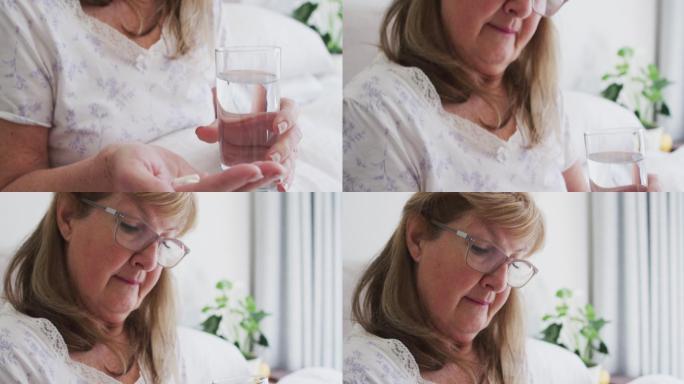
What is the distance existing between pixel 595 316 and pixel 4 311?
1016 millimetres

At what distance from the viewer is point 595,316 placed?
1.57 metres

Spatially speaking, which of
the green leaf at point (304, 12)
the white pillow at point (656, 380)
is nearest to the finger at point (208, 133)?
the green leaf at point (304, 12)

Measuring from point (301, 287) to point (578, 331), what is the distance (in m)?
0.50

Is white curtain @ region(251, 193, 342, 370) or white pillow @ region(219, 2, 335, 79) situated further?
white curtain @ region(251, 193, 342, 370)

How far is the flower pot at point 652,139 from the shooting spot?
1.51 m

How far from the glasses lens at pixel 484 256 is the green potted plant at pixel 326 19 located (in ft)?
1.37

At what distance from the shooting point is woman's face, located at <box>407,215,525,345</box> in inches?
60.4

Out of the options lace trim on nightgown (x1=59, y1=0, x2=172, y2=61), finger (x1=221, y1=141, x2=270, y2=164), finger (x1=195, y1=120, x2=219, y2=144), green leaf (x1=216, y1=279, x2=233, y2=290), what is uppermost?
lace trim on nightgown (x1=59, y1=0, x2=172, y2=61)

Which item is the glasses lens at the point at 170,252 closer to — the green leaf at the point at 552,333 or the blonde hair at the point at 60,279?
the blonde hair at the point at 60,279

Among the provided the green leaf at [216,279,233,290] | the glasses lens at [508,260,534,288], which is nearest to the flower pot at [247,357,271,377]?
the green leaf at [216,279,233,290]

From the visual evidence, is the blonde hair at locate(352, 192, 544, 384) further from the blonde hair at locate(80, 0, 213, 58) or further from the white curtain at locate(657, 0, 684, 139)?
the blonde hair at locate(80, 0, 213, 58)

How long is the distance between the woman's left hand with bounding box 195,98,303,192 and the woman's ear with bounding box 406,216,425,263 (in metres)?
0.25

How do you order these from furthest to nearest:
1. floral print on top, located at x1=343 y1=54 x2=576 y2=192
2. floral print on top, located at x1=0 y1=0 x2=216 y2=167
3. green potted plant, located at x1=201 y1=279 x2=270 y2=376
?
1. green potted plant, located at x1=201 y1=279 x2=270 y2=376
2. floral print on top, located at x1=343 y1=54 x2=576 y2=192
3. floral print on top, located at x1=0 y1=0 x2=216 y2=167

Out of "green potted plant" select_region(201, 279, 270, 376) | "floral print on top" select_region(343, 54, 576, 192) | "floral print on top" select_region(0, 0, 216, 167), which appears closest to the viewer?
"floral print on top" select_region(0, 0, 216, 167)
